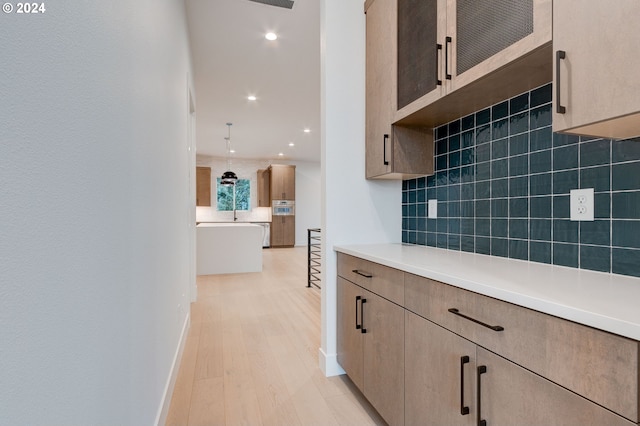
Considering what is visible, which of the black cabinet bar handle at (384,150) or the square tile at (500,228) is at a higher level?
the black cabinet bar handle at (384,150)

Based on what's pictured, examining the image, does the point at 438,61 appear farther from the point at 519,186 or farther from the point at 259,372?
the point at 259,372

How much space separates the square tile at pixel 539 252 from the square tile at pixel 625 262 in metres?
0.24

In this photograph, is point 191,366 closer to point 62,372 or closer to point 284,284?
point 62,372

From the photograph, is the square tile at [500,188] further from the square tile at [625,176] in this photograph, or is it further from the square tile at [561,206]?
the square tile at [625,176]

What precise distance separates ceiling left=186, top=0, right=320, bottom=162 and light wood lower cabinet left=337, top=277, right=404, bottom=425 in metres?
2.49

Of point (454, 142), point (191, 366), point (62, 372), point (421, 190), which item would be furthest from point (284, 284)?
point (62, 372)

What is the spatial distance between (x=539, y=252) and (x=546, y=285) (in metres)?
0.51

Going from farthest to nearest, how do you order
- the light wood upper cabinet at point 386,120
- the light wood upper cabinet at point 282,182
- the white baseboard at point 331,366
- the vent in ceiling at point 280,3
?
the light wood upper cabinet at point 282,182 → the vent in ceiling at point 280,3 → the white baseboard at point 331,366 → the light wood upper cabinet at point 386,120

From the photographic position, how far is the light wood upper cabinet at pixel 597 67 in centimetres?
85

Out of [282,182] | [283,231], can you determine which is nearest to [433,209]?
[282,182]

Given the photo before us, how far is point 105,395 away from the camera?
2.97ft

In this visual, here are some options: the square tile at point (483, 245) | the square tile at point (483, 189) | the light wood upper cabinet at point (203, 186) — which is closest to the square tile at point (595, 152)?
the square tile at point (483, 189)

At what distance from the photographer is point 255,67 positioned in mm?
4004

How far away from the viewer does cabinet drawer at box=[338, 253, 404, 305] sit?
153 cm
